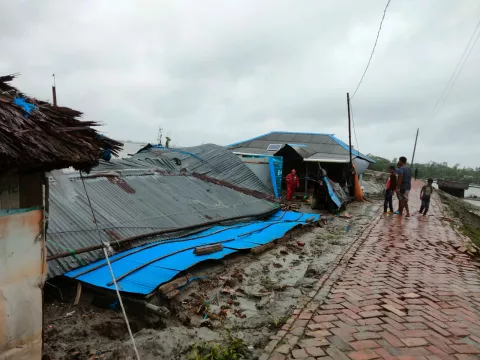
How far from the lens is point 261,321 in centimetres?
464

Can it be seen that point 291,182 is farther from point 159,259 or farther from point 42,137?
point 42,137

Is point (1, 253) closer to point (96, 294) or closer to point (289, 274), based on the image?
point (96, 294)

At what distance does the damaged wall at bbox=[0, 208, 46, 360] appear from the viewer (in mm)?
3021

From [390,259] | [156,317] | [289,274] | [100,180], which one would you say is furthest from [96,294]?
[390,259]

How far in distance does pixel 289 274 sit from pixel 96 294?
11.4ft

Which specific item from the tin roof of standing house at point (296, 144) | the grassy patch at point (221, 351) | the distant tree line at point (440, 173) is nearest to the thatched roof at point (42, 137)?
the grassy patch at point (221, 351)

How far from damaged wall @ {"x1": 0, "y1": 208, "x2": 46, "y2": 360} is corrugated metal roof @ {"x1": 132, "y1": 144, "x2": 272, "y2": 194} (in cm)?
902

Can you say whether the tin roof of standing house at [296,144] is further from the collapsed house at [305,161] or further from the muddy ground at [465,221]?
the muddy ground at [465,221]

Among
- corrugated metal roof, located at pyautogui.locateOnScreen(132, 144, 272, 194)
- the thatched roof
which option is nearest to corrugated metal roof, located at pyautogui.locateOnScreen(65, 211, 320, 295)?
the thatched roof

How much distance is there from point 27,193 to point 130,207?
4773 millimetres

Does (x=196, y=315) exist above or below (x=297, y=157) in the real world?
below

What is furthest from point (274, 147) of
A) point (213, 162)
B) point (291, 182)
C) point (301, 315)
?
point (301, 315)

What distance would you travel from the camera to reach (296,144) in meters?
23.4

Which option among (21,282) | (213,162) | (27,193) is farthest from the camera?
(213,162)
